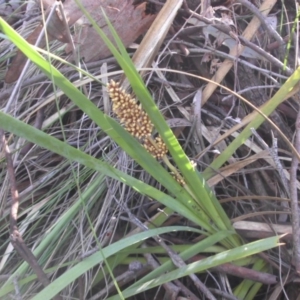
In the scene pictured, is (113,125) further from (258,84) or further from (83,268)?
(258,84)

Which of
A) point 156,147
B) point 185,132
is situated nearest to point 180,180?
point 156,147

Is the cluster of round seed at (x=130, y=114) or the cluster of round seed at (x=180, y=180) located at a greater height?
the cluster of round seed at (x=130, y=114)

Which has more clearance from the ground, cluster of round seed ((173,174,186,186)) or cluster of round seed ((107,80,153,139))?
cluster of round seed ((107,80,153,139))

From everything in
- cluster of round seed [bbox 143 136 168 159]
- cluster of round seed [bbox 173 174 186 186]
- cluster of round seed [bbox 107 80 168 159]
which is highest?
cluster of round seed [bbox 107 80 168 159]

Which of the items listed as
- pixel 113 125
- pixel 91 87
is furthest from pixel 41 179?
pixel 113 125

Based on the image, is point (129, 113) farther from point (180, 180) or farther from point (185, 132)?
point (185, 132)

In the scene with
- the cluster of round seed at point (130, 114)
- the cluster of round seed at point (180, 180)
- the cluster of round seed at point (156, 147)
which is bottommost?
the cluster of round seed at point (180, 180)

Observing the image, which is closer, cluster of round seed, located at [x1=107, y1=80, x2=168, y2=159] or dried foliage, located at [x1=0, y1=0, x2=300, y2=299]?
cluster of round seed, located at [x1=107, y1=80, x2=168, y2=159]
